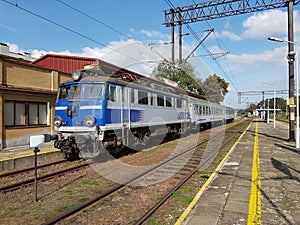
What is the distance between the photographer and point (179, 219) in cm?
502

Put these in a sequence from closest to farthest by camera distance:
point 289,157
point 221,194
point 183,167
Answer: point 221,194 → point 183,167 → point 289,157

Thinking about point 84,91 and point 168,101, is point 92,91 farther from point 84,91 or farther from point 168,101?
point 168,101

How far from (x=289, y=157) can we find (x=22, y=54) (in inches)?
1019

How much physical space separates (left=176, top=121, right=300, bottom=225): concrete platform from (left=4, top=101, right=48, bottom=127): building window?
1033 cm

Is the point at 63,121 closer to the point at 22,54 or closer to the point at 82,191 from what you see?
the point at 82,191

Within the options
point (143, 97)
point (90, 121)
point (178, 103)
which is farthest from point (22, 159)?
point (178, 103)

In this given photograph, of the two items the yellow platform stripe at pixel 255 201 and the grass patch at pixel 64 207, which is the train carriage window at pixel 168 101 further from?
the grass patch at pixel 64 207

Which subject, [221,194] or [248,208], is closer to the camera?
[248,208]

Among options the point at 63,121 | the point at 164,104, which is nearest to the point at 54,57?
the point at 164,104

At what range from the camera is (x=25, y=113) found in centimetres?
1408

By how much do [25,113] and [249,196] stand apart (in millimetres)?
11986

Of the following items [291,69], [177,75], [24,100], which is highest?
[177,75]

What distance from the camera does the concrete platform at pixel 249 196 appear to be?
5027 millimetres

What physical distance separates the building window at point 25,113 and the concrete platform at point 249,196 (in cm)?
1033
